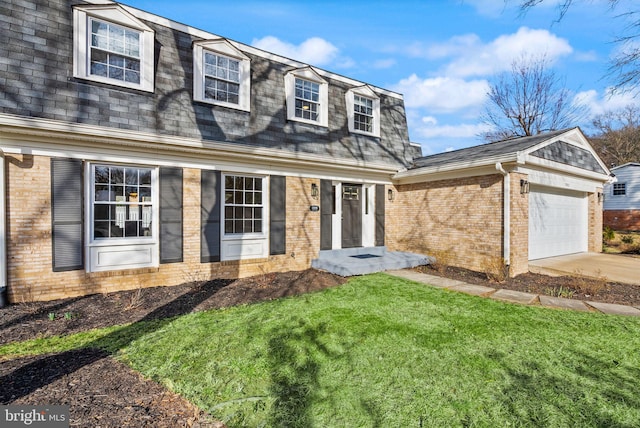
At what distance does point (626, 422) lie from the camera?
→ 8.05ft

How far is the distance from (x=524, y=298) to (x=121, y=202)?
8326 millimetres

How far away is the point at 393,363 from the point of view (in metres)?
3.38

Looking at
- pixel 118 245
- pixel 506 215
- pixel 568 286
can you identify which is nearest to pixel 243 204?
pixel 118 245

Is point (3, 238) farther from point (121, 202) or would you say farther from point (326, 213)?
point (326, 213)

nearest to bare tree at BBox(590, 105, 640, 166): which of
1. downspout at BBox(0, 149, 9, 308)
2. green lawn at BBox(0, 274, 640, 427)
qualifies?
green lawn at BBox(0, 274, 640, 427)

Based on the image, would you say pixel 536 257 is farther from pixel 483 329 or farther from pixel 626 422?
pixel 626 422

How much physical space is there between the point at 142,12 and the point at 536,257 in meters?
12.2

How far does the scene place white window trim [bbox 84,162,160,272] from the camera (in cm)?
615

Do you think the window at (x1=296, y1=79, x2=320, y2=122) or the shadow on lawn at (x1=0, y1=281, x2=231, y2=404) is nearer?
the shadow on lawn at (x1=0, y1=281, x2=231, y2=404)

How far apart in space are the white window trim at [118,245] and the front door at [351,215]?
5.25m

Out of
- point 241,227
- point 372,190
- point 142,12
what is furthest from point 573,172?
point 142,12

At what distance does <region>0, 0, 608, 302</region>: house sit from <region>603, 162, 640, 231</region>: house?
53.7 ft

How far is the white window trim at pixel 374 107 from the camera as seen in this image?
989cm

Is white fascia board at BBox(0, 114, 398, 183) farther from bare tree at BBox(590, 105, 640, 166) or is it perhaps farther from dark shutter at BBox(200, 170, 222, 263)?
bare tree at BBox(590, 105, 640, 166)
